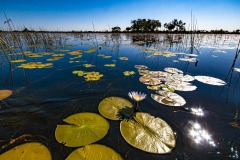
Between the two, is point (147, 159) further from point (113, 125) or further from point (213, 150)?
point (213, 150)

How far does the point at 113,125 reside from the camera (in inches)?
63.6

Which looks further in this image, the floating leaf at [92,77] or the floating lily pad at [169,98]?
the floating leaf at [92,77]

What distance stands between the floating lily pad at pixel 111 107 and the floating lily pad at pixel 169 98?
0.57 m

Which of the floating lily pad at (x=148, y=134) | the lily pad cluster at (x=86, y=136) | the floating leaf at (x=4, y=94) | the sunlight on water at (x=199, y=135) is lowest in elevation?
the sunlight on water at (x=199, y=135)

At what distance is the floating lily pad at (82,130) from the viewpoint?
51.2 inches

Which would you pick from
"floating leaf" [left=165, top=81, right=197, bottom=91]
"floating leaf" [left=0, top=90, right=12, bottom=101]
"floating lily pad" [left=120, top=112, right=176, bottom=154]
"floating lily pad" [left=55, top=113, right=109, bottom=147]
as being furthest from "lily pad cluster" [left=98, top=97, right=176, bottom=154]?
"floating leaf" [left=0, top=90, right=12, bottom=101]

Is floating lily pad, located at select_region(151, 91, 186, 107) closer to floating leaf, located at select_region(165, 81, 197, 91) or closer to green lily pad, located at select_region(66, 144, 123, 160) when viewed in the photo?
floating leaf, located at select_region(165, 81, 197, 91)

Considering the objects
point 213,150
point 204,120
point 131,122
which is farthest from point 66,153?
point 204,120

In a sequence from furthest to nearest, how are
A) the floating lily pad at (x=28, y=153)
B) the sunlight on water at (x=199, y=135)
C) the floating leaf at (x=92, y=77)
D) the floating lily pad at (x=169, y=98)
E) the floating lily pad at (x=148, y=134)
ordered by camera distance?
1. the floating leaf at (x=92, y=77)
2. the floating lily pad at (x=169, y=98)
3. the sunlight on water at (x=199, y=135)
4. the floating lily pad at (x=148, y=134)
5. the floating lily pad at (x=28, y=153)

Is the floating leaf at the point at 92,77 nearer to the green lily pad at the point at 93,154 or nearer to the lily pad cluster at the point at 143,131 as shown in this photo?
the lily pad cluster at the point at 143,131

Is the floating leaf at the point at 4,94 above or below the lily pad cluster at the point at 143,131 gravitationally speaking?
above

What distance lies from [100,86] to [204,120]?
183cm

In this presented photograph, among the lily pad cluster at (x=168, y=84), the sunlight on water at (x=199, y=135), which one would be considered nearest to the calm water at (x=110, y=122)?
the sunlight on water at (x=199, y=135)

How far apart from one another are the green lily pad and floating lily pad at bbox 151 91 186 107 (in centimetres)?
125
